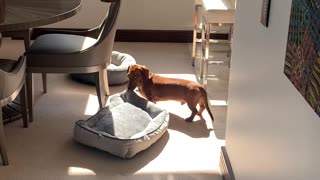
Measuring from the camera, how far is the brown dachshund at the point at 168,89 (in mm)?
3160

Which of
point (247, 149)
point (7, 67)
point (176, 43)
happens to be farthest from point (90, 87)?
point (247, 149)

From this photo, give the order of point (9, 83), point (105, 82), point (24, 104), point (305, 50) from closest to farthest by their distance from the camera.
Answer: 1. point (305, 50)
2. point (9, 83)
3. point (24, 104)
4. point (105, 82)

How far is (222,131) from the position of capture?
3.15m

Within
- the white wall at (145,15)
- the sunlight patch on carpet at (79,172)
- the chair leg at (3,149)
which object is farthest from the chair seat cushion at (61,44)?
the white wall at (145,15)

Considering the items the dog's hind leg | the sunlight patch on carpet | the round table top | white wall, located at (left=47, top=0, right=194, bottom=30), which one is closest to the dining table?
the round table top

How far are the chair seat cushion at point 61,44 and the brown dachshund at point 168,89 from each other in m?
0.36

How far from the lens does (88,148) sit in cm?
288

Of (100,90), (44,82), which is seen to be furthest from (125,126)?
(44,82)

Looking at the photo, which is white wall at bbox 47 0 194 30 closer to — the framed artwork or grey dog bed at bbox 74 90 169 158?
grey dog bed at bbox 74 90 169 158

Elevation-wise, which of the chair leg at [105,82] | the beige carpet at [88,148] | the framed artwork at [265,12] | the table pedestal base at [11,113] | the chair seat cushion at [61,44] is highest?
the framed artwork at [265,12]

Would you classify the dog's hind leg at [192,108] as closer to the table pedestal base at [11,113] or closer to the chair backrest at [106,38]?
the chair backrest at [106,38]

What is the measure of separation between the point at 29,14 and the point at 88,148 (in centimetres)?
83

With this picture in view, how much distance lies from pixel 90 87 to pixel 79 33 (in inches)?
17.6

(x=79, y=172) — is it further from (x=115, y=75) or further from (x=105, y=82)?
(x=115, y=75)
